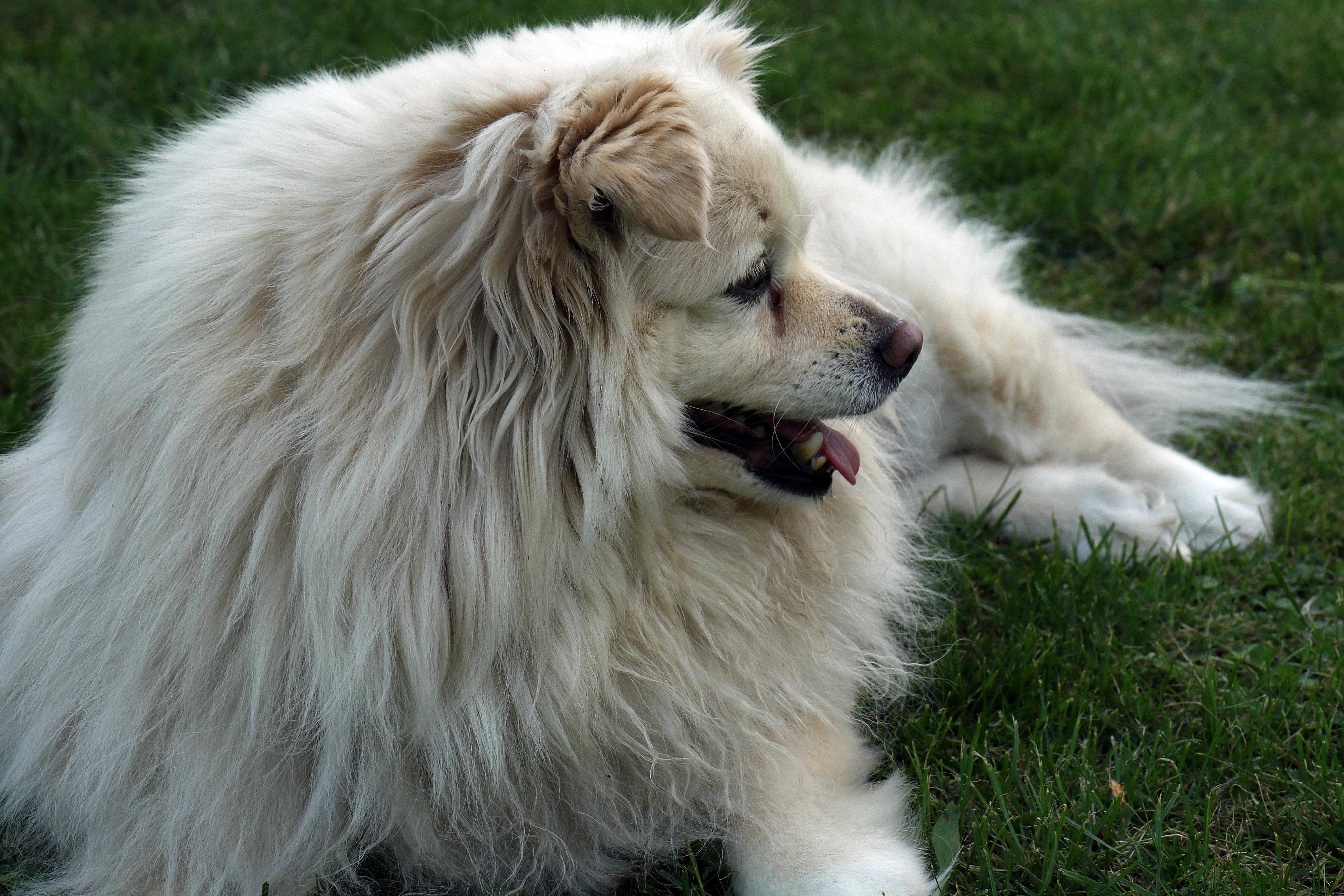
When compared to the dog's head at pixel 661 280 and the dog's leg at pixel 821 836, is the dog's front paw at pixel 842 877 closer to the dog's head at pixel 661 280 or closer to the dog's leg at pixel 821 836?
the dog's leg at pixel 821 836

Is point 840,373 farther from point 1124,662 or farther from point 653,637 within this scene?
point 1124,662

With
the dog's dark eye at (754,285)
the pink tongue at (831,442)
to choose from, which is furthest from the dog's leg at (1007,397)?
the dog's dark eye at (754,285)

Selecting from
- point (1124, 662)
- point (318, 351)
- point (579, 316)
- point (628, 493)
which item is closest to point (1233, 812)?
point (1124, 662)

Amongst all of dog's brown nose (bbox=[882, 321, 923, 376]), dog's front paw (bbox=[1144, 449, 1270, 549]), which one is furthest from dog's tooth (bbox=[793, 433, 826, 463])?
dog's front paw (bbox=[1144, 449, 1270, 549])

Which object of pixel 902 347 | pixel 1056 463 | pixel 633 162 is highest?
pixel 633 162

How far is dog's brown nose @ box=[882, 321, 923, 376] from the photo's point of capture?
2084mm

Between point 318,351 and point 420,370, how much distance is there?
0.17 meters

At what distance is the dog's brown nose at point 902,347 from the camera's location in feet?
6.84

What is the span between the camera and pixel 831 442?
2275mm

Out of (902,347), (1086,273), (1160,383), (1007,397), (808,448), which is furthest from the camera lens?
(1086,273)

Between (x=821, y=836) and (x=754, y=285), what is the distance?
100 cm

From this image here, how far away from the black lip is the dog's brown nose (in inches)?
9.9

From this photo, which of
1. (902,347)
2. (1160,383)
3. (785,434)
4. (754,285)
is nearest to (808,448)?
(785,434)

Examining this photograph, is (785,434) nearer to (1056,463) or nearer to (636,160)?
(636,160)
